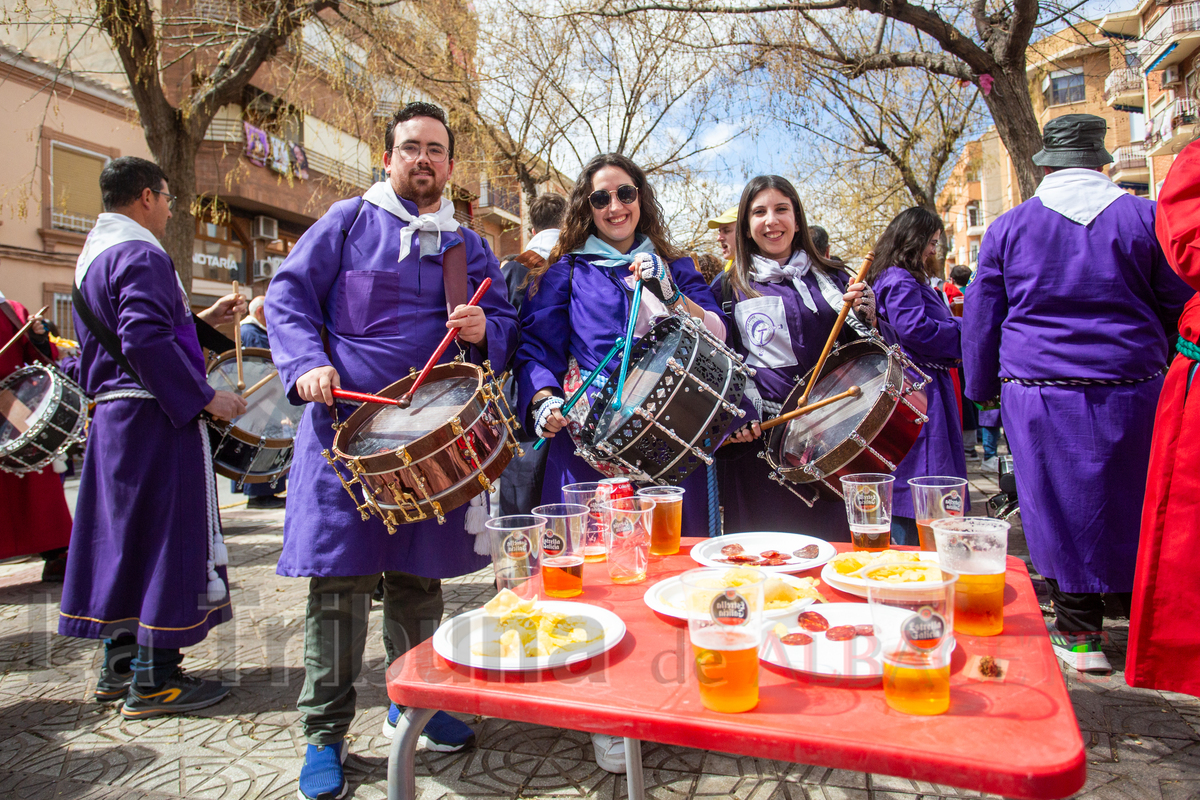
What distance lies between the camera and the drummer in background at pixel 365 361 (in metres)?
2.46

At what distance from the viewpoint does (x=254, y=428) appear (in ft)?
15.5

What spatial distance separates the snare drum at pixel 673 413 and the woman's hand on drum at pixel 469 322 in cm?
49

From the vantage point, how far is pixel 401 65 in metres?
9.46

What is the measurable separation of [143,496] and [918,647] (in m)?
3.20

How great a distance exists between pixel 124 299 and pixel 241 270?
71.8ft

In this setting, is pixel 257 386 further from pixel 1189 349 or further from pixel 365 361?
pixel 1189 349

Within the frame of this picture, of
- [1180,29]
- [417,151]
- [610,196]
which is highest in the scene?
[1180,29]

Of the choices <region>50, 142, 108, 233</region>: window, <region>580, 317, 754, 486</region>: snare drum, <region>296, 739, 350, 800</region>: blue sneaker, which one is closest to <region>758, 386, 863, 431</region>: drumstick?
<region>580, 317, 754, 486</region>: snare drum

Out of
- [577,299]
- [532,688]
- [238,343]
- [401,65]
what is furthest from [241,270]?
[532,688]

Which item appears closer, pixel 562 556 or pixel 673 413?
pixel 562 556

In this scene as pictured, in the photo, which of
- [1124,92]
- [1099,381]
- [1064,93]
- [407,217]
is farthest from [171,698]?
[1064,93]

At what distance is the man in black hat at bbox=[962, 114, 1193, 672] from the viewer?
9.82ft

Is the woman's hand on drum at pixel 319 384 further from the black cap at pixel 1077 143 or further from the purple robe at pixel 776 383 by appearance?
the black cap at pixel 1077 143

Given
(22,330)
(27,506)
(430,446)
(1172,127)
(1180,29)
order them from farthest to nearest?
(1172,127)
(1180,29)
(27,506)
(22,330)
(430,446)
